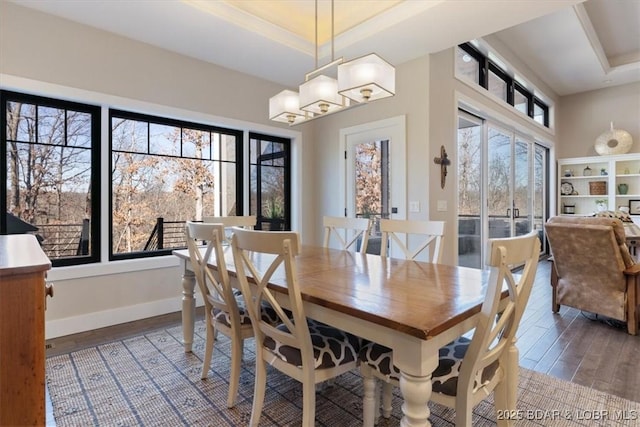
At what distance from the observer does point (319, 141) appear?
4.67 metres

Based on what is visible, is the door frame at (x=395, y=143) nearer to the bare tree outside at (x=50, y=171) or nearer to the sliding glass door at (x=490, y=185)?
the sliding glass door at (x=490, y=185)

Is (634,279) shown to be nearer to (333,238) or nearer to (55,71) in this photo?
(333,238)

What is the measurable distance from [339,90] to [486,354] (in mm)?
1607

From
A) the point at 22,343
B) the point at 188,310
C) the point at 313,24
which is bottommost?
the point at 188,310

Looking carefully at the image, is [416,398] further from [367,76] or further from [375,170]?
[375,170]

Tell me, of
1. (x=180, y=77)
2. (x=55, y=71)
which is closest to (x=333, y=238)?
(x=180, y=77)

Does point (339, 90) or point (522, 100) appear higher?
point (522, 100)

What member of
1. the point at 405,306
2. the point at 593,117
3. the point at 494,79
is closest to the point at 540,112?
the point at 593,117

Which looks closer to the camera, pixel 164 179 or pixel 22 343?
pixel 22 343

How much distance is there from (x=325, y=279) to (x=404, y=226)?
0.97 metres

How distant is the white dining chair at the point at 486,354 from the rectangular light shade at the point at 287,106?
1772 mm

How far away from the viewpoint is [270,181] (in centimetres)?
443

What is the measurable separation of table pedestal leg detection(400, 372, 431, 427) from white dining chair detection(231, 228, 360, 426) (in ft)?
1.42

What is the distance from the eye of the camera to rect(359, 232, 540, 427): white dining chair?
3.73 ft
